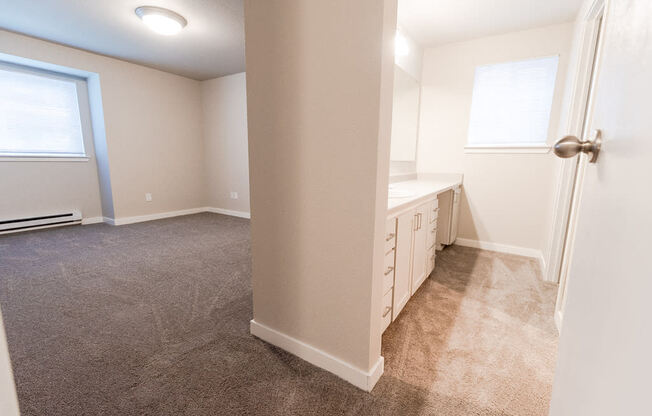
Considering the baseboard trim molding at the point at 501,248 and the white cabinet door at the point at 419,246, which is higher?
the white cabinet door at the point at 419,246

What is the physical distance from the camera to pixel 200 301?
2049mm

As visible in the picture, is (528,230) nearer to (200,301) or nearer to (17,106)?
(200,301)

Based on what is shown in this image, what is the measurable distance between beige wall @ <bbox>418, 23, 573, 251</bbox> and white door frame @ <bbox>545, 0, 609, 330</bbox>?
56 cm

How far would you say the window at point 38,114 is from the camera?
11.4 ft

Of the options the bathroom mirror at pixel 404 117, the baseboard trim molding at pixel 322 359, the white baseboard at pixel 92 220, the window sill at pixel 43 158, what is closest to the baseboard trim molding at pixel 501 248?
the bathroom mirror at pixel 404 117

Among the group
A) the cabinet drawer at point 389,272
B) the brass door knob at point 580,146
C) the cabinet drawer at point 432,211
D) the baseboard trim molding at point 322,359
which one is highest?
the brass door knob at point 580,146

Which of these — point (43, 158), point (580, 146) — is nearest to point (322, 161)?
point (580, 146)

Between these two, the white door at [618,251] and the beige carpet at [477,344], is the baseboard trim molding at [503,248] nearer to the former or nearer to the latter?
the beige carpet at [477,344]

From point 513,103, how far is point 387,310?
277 centimetres

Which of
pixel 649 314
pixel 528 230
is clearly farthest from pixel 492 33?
pixel 649 314

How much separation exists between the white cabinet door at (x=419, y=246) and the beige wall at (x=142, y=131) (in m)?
4.32

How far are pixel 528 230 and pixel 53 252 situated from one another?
16.5 feet

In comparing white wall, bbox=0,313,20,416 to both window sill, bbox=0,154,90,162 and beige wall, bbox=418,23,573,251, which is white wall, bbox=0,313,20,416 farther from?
window sill, bbox=0,154,90,162

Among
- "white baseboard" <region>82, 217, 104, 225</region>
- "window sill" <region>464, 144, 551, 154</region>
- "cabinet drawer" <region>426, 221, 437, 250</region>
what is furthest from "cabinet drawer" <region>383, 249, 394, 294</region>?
"white baseboard" <region>82, 217, 104, 225</region>
